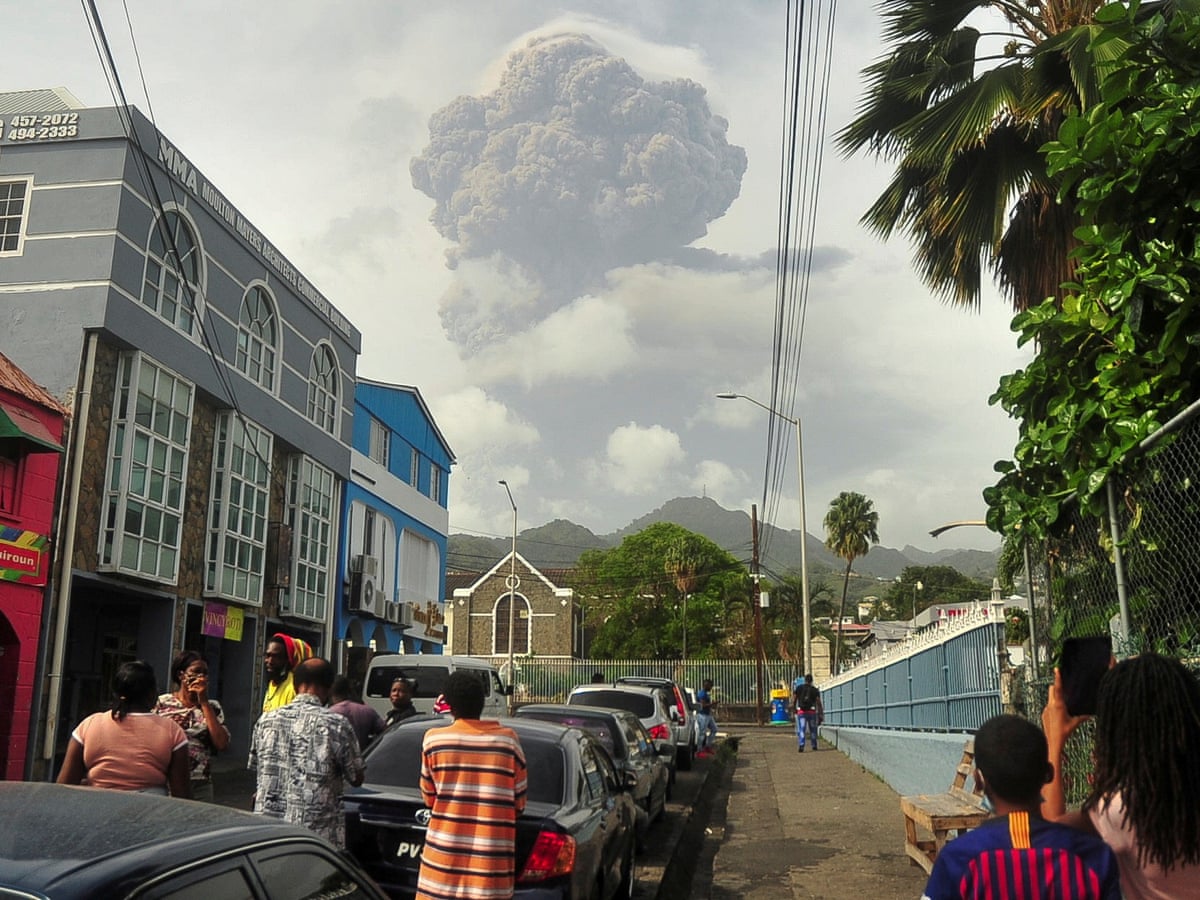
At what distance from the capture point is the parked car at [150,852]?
89.4 inches

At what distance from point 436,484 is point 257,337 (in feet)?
54.1

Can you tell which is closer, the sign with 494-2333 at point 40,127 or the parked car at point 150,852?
the parked car at point 150,852

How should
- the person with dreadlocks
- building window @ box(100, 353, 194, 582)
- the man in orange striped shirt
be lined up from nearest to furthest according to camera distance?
the person with dreadlocks < the man in orange striped shirt < building window @ box(100, 353, 194, 582)

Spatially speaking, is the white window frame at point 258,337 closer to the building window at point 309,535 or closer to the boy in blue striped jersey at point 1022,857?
the building window at point 309,535

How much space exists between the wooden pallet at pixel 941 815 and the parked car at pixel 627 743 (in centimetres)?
327

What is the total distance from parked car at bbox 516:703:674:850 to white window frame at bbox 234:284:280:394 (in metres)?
12.9

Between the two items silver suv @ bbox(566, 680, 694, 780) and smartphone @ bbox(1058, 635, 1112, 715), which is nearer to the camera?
smartphone @ bbox(1058, 635, 1112, 715)

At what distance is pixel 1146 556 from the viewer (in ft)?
18.0

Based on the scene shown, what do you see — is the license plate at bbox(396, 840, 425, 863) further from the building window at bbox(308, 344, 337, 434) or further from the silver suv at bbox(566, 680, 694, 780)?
the building window at bbox(308, 344, 337, 434)

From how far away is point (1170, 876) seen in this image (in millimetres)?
2729

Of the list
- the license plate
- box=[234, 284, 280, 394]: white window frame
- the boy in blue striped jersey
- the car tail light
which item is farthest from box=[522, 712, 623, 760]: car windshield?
box=[234, 284, 280, 394]: white window frame

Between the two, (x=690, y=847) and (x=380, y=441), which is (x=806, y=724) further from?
(x=380, y=441)

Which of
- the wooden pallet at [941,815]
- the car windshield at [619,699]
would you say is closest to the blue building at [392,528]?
the car windshield at [619,699]

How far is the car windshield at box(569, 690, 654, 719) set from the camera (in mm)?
17391
